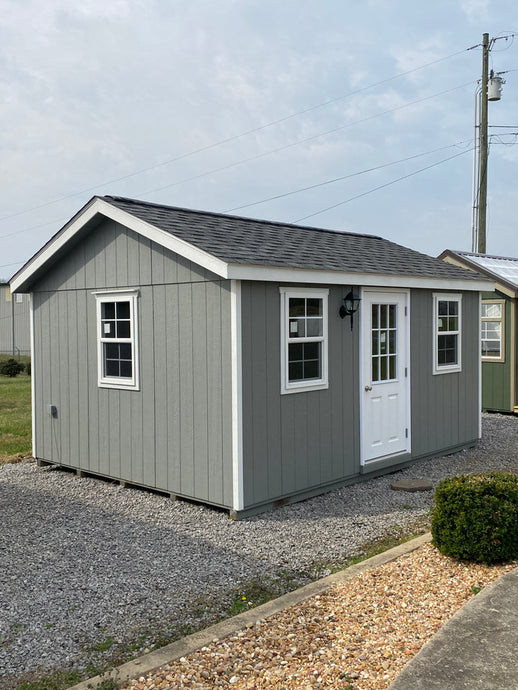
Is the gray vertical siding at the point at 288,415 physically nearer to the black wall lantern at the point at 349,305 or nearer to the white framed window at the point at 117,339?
the black wall lantern at the point at 349,305

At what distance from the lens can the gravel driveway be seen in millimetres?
4211

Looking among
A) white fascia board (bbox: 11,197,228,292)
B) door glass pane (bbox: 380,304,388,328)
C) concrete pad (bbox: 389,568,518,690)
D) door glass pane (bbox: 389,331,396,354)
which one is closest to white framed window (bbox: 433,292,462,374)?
Answer: door glass pane (bbox: 389,331,396,354)

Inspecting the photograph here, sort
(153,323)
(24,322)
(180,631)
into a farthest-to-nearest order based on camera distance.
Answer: (24,322)
(153,323)
(180,631)

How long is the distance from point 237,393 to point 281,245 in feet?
7.46

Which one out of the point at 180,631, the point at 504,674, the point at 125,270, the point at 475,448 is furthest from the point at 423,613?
the point at 475,448

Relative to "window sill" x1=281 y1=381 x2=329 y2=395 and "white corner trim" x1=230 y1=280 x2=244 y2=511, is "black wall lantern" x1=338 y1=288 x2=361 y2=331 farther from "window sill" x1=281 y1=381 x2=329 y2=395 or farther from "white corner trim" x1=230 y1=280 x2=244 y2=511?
"white corner trim" x1=230 y1=280 x2=244 y2=511

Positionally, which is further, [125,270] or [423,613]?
[125,270]

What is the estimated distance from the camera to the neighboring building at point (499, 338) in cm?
1323

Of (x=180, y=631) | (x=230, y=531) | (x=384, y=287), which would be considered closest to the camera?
(x=180, y=631)

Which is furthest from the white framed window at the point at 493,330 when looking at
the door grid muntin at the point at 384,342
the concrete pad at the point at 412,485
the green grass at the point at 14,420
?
the green grass at the point at 14,420

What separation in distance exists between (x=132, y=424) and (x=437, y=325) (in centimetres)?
444

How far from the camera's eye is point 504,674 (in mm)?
3424

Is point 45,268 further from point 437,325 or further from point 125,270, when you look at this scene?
point 437,325

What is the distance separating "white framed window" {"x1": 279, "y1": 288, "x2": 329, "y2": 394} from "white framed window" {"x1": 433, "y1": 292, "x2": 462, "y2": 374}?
2472 mm
